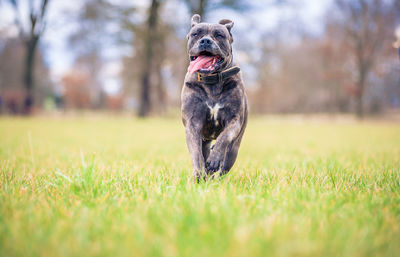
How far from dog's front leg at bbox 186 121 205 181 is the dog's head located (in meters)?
0.57

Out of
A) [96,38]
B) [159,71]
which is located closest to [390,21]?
[159,71]

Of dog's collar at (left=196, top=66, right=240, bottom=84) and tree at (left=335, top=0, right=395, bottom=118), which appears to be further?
tree at (left=335, top=0, right=395, bottom=118)

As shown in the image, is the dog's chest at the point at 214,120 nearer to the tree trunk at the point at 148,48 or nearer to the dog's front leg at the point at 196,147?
the dog's front leg at the point at 196,147

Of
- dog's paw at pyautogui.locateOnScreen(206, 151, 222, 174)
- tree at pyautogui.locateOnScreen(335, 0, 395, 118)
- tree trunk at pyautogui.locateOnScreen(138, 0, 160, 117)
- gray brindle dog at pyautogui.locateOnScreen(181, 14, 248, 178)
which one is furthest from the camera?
tree at pyautogui.locateOnScreen(335, 0, 395, 118)

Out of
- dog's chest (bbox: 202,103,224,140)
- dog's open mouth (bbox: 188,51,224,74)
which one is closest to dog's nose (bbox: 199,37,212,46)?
dog's open mouth (bbox: 188,51,224,74)

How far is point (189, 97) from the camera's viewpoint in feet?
9.34

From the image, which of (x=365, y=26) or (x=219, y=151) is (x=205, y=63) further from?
(x=365, y=26)

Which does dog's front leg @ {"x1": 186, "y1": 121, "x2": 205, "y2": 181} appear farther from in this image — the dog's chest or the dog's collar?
the dog's collar

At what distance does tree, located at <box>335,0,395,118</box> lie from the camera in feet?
76.9

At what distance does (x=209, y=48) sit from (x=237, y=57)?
1763cm

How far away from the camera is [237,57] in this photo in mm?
19562

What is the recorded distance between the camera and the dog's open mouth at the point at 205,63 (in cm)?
271

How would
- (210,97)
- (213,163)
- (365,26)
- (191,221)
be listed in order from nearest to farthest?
(191,221)
(213,163)
(210,97)
(365,26)

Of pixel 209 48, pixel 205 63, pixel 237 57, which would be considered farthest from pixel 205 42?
pixel 237 57
